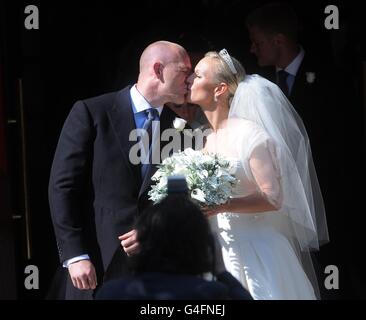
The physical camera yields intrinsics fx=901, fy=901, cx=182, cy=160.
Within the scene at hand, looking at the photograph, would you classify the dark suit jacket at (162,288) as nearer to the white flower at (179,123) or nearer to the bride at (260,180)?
the bride at (260,180)

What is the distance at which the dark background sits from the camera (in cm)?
498

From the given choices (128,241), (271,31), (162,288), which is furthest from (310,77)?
(162,288)

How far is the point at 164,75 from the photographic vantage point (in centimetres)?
492

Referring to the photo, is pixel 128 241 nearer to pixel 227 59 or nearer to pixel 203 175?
pixel 203 175

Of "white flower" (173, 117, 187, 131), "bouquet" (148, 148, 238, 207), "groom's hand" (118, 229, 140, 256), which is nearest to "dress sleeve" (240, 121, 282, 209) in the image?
"bouquet" (148, 148, 238, 207)

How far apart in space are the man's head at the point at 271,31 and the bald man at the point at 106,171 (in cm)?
42

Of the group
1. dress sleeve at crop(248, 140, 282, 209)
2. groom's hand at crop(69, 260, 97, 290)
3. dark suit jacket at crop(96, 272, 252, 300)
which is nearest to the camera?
dark suit jacket at crop(96, 272, 252, 300)

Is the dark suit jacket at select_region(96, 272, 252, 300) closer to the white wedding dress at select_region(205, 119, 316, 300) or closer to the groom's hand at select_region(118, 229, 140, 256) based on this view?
the white wedding dress at select_region(205, 119, 316, 300)

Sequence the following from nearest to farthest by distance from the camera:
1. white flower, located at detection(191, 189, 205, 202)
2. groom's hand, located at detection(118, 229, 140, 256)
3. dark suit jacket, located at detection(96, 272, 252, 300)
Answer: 1. dark suit jacket, located at detection(96, 272, 252, 300)
2. white flower, located at detection(191, 189, 205, 202)
3. groom's hand, located at detection(118, 229, 140, 256)

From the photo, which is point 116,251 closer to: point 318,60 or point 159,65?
point 159,65

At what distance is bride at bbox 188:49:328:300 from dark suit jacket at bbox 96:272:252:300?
1431 mm

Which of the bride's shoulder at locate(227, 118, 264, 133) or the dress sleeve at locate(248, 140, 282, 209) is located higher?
the bride's shoulder at locate(227, 118, 264, 133)

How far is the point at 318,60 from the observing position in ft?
16.5

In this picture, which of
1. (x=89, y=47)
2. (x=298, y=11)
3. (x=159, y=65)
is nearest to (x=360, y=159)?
(x=298, y=11)
